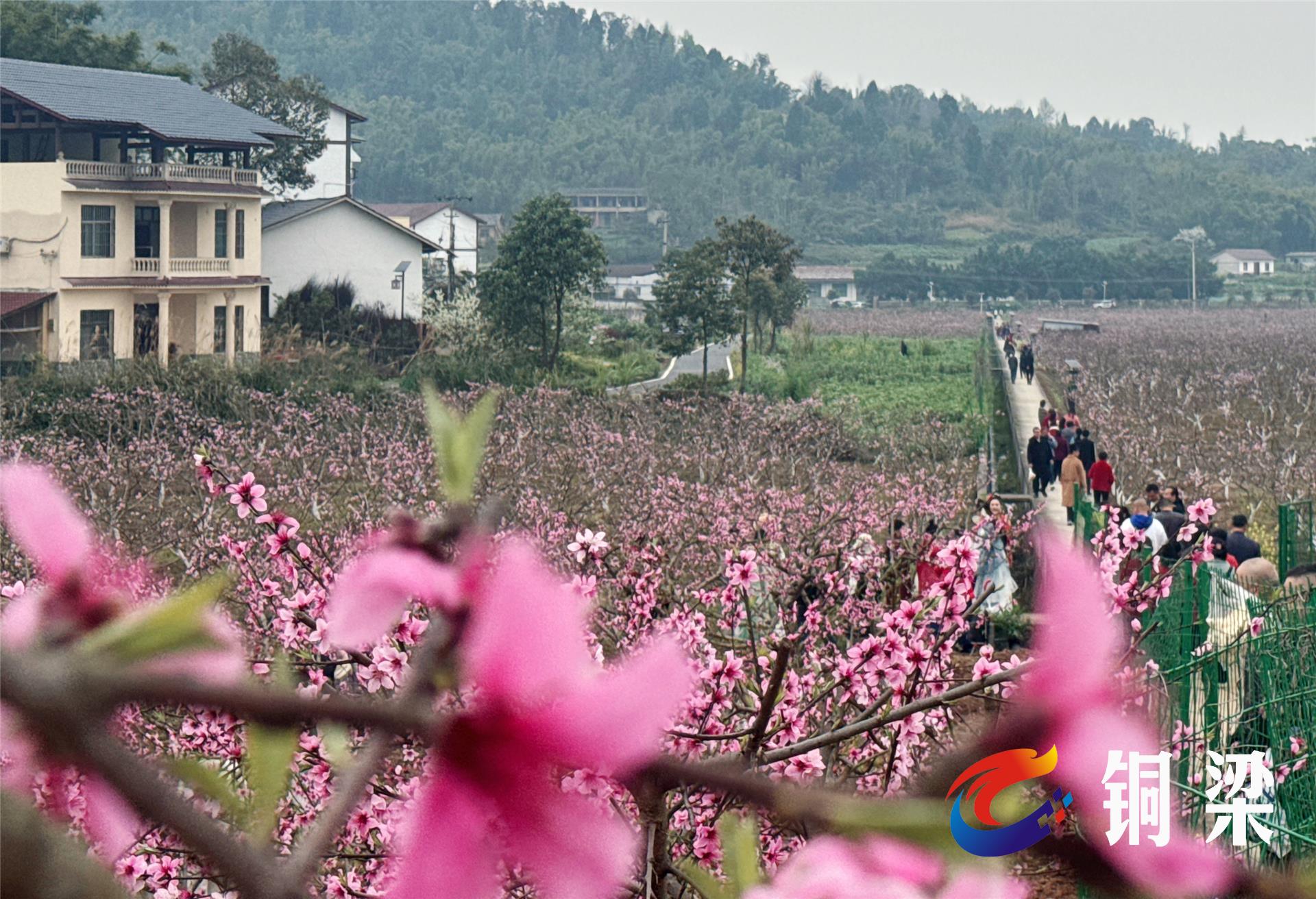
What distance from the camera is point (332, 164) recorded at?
35.8 meters

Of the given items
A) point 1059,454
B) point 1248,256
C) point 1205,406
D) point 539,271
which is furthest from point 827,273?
point 1059,454

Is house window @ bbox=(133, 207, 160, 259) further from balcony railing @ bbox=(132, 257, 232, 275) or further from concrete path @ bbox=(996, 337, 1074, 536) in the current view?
concrete path @ bbox=(996, 337, 1074, 536)

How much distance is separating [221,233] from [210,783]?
22.9 m

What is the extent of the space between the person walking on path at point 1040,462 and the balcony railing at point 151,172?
1194 cm

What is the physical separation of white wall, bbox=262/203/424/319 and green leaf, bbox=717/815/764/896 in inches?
1008

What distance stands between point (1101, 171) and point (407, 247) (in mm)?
76033

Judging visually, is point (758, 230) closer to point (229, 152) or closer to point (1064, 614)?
point (229, 152)

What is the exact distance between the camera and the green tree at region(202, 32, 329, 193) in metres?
30.2

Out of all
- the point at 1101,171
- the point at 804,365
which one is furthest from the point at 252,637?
Result: the point at 1101,171

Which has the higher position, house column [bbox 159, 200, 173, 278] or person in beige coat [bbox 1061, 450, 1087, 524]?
house column [bbox 159, 200, 173, 278]

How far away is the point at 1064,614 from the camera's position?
0.28 metres

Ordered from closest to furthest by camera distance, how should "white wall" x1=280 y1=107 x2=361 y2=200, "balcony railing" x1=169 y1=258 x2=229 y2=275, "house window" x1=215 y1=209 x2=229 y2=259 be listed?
1. "balcony railing" x1=169 y1=258 x2=229 y2=275
2. "house window" x1=215 y1=209 x2=229 y2=259
3. "white wall" x1=280 y1=107 x2=361 y2=200

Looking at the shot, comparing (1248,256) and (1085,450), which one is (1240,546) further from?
(1248,256)

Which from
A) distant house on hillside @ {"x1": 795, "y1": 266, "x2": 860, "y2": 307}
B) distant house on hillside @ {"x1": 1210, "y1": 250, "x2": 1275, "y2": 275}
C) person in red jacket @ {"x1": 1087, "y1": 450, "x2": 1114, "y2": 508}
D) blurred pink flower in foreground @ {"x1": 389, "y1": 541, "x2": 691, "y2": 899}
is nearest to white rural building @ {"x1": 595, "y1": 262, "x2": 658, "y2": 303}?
distant house on hillside @ {"x1": 795, "y1": 266, "x2": 860, "y2": 307}
